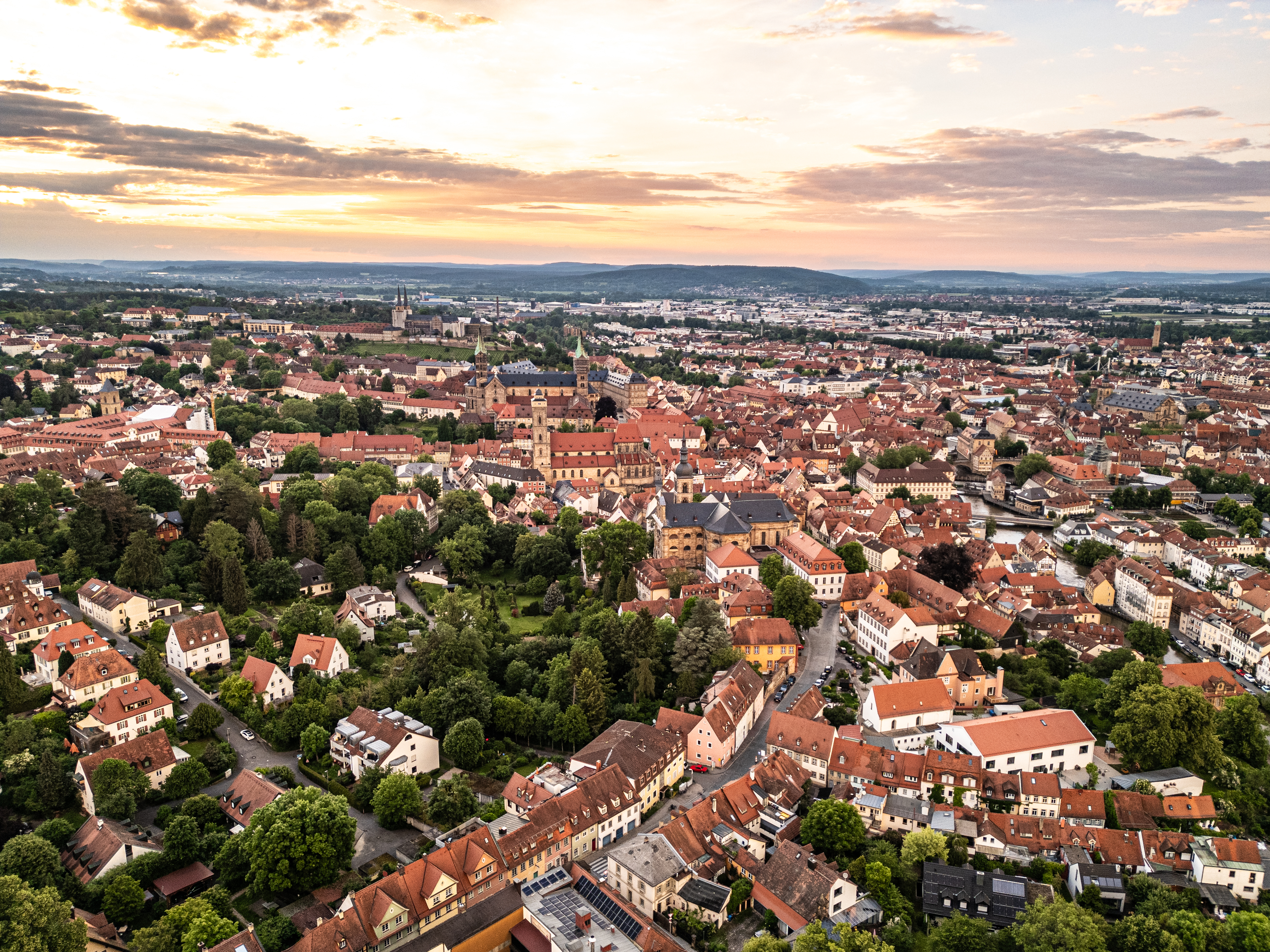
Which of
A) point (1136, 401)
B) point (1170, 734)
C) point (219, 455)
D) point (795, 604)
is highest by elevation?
point (1136, 401)

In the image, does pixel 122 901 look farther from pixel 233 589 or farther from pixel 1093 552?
pixel 1093 552

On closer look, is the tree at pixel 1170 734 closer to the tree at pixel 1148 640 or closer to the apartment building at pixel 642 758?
the tree at pixel 1148 640

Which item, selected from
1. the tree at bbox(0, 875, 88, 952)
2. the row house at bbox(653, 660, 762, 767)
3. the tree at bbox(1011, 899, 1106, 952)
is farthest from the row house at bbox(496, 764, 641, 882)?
the tree at bbox(1011, 899, 1106, 952)

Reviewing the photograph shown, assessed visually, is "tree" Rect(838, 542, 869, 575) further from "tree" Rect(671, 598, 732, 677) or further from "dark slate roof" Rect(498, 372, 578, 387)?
"dark slate roof" Rect(498, 372, 578, 387)

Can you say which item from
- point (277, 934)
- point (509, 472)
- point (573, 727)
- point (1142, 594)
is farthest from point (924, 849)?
point (509, 472)

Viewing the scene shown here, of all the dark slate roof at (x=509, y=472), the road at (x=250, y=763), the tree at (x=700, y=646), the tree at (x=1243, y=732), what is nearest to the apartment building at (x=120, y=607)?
the road at (x=250, y=763)

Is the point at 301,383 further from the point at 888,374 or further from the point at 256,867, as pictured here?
the point at 888,374
